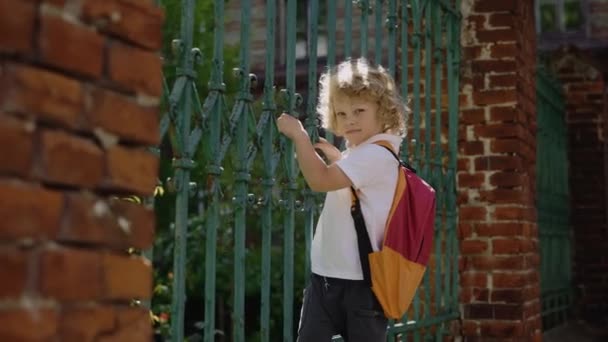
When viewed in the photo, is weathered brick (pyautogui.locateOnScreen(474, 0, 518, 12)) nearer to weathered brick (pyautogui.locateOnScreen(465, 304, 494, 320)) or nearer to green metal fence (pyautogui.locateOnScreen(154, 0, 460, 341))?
green metal fence (pyautogui.locateOnScreen(154, 0, 460, 341))

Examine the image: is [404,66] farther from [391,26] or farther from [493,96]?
[493,96]

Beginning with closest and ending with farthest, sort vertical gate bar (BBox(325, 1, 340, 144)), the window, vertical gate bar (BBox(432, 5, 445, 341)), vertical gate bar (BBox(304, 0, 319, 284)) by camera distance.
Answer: vertical gate bar (BBox(304, 0, 319, 284)), vertical gate bar (BBox(325, 1, 340, 144)), vertical gate bar (BBox(432, 5, 445, 341)), the window

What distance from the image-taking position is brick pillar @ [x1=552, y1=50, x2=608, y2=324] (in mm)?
8938

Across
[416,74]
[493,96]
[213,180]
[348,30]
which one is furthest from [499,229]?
[213,180]

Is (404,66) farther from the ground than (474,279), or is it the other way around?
(404,66)

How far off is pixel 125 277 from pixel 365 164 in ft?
4.83

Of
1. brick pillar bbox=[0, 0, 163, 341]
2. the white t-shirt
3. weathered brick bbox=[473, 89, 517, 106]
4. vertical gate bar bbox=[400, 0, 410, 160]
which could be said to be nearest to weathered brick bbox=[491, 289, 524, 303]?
weathered brick bbox=[473, 89, 517, 106]

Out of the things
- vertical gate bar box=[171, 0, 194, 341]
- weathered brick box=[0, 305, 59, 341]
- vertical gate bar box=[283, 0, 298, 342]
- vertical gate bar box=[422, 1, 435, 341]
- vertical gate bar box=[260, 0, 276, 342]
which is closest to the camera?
weathered brick box=[0, 305, 59, 341]

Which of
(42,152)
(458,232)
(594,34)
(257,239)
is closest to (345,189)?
(42,152)

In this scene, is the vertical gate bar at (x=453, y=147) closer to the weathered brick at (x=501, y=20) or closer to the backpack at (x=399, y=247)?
the weathered brick at (x=501, y=20)

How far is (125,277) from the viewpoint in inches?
61.3

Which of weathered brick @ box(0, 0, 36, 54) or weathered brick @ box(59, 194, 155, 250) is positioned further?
weathered brick @ box(59, 194, 155, 250)

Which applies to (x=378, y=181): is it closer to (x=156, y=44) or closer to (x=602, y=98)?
(x=156, y=44)

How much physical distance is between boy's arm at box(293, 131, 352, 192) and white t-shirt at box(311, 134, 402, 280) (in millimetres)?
67
